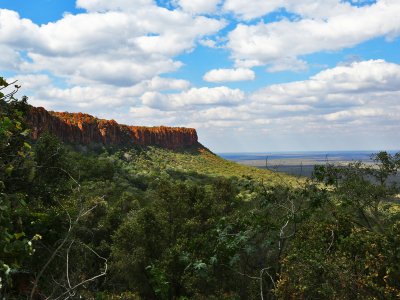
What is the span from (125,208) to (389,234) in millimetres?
34394

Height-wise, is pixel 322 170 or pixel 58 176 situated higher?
pixel 322 170

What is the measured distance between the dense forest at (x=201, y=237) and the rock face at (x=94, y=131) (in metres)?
65.0

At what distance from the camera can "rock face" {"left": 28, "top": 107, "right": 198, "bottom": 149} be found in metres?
109

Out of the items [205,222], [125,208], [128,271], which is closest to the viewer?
[128,271]

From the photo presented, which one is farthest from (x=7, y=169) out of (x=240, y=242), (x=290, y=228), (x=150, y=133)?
(x=150, y=133)

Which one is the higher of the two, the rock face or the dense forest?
the rock face

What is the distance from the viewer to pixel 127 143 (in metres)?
148

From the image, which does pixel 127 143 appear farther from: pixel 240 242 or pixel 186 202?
pixel 240 242

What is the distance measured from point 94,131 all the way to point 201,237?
119 metres

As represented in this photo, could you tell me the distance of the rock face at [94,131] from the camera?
10931cm

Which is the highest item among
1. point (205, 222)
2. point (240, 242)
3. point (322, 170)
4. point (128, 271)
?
point (322, 170)

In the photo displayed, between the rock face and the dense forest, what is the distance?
213ft

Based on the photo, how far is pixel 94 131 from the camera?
135 m

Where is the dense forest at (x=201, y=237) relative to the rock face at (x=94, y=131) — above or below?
below
